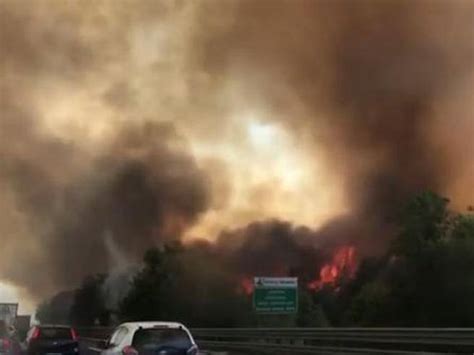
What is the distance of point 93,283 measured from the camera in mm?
67875

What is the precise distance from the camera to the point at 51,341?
68.3 ft

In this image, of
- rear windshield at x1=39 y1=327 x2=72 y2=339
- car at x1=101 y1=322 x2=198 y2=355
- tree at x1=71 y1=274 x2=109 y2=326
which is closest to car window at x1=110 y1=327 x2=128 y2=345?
car at x1=101 y1=322 x2=198 y2=355

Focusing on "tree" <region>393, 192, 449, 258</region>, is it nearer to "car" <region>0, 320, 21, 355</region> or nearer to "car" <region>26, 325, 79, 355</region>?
"car" <region>26, 325, 79, 355</region>

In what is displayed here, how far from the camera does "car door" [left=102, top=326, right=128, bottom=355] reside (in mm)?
12031

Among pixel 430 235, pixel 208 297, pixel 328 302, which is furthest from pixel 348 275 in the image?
pixel 430 235

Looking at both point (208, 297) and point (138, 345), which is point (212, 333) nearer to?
point (138, 345)

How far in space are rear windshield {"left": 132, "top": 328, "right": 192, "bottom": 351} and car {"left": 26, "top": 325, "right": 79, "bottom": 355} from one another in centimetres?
950

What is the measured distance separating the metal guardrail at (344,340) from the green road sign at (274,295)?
5.28ft

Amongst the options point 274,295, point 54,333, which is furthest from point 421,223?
point 54,333

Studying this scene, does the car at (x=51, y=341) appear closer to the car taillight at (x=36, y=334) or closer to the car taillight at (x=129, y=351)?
the car taillight at (x=36, y=334)

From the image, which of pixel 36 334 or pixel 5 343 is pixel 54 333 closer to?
pixel 36 334

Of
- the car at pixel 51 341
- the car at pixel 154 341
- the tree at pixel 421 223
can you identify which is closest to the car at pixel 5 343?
the car at pixel 51 341

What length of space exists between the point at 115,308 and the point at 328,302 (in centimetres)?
2832

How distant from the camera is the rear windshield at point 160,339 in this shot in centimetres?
1178
